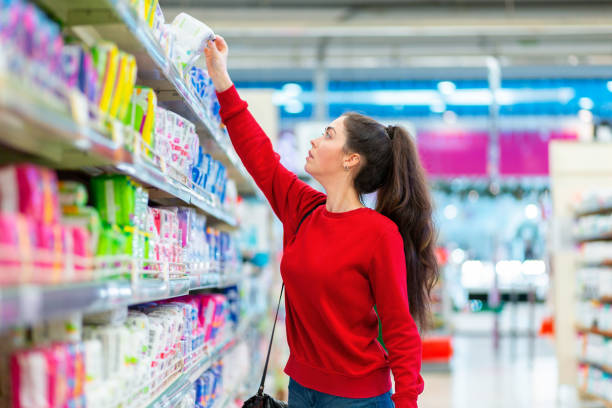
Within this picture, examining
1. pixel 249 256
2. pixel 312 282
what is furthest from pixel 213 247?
pixel 249 256

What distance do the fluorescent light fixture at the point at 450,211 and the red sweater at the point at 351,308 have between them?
12645 millimetres

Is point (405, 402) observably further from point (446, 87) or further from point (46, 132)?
point (446, 87)

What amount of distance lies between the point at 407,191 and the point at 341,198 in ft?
0.76

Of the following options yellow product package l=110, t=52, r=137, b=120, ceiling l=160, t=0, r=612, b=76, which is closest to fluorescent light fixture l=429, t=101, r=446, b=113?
ceiling l=160, t=0, r=612, b=76

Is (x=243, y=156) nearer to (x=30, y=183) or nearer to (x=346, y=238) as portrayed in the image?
(x=346, y=238)

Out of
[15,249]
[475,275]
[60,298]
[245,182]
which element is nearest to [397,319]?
[60,298]

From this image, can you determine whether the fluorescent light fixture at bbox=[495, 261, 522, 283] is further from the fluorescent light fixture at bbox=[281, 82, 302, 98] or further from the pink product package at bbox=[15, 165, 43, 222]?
the pink product package at bbox=[15, 165, 43, 222]

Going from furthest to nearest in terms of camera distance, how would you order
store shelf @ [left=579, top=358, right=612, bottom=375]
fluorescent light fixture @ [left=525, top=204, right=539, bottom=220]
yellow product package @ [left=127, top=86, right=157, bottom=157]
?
fluorescent light fixture @ [left=525, top=204, right=539, bottom=220], store shelf @ [left=579, top=358, right=612, bottom=375], yellow product package @ [left=127, top=86, right=157, bottom=157]

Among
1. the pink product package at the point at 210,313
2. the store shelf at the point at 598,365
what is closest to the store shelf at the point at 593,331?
the store shelf at the point at 598,365

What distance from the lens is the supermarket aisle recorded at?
7.02 metres

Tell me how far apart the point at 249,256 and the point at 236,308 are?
1.85 meters

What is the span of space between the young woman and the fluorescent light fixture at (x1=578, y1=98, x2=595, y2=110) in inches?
408

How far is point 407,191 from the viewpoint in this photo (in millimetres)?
2527

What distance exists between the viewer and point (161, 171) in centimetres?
211
